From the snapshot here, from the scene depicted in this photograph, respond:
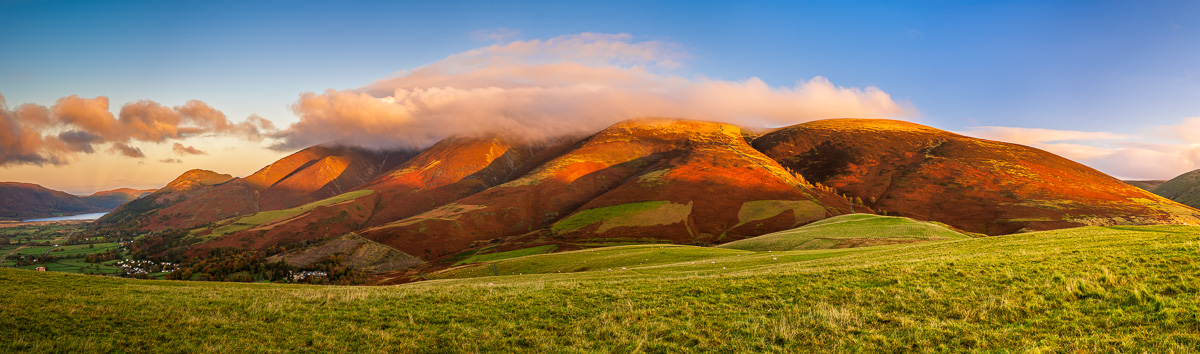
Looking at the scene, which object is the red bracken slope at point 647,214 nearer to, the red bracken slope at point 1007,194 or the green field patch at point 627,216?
the green field patch at point 627,216

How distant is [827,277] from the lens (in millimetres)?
16844

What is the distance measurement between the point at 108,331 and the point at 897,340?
20088mm

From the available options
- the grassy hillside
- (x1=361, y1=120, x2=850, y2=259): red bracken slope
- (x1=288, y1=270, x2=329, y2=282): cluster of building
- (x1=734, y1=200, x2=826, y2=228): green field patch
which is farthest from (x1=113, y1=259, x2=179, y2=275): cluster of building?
(x1=734, y1=200, x2=826, y2=228): green field patch

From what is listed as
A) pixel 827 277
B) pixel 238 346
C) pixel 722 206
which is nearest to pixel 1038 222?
pixel 722 206

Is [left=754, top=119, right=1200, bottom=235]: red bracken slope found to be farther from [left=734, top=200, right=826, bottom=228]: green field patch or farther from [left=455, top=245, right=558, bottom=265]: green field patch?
[left=455, top=245, right=558, bottom=265]: green field patch

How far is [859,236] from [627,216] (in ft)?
333

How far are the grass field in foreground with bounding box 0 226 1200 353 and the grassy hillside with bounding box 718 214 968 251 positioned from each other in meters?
43.8

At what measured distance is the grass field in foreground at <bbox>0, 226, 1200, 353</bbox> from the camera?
10.4 meters

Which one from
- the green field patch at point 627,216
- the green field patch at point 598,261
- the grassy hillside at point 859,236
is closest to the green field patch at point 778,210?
the green field patch at point 627,216

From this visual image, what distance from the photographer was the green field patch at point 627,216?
154 metres

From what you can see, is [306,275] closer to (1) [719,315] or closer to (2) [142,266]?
(2) [142,266]

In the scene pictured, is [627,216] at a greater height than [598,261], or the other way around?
[598,261]

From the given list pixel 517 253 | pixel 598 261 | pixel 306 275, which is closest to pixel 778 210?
pixel 517 253

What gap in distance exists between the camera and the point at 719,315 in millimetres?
13344
